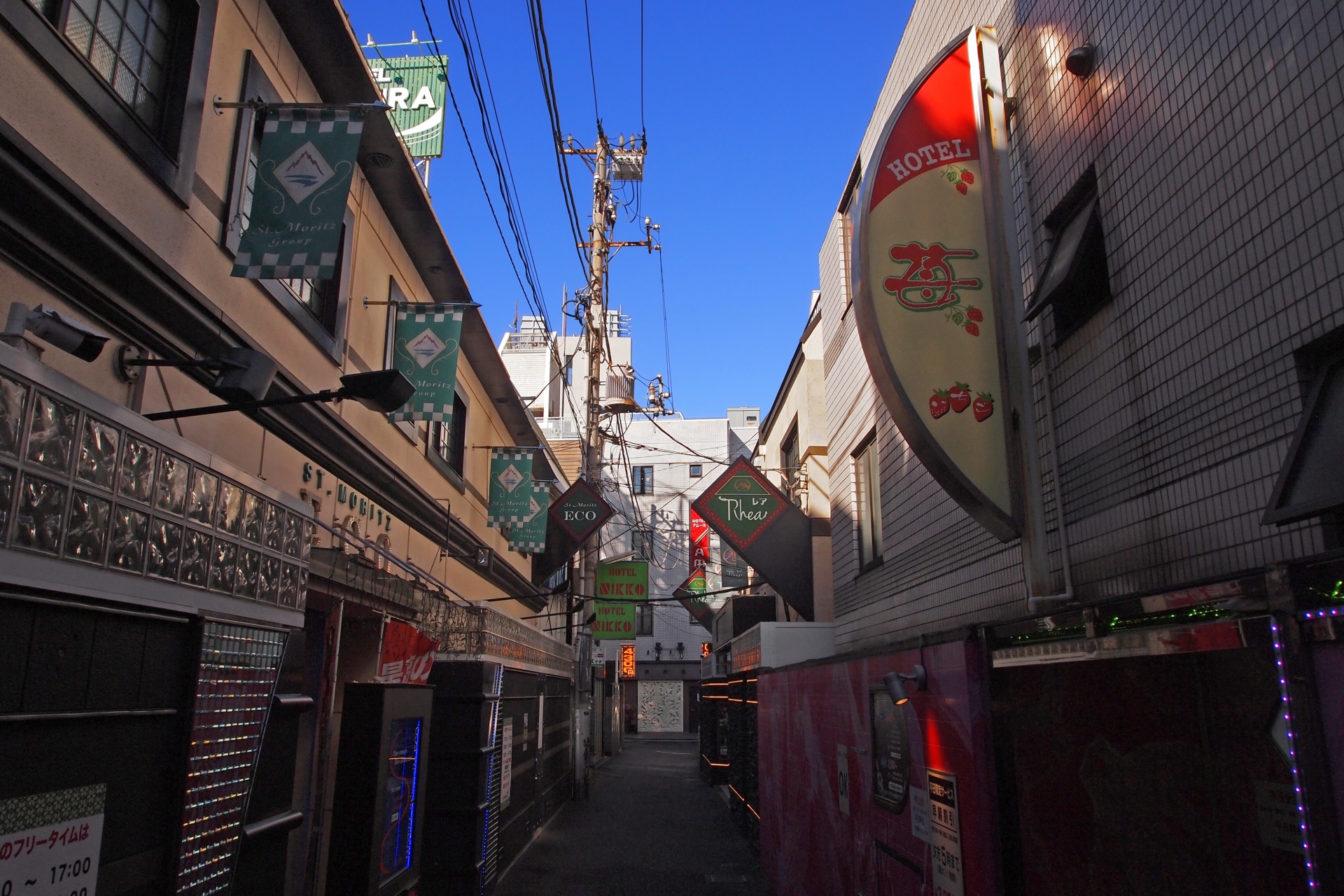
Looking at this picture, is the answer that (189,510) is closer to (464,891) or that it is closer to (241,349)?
(241,349)

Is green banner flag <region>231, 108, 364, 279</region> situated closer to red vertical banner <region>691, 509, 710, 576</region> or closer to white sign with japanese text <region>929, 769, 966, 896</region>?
white sign with japanese text <region>929, 769, 966, 896</region>

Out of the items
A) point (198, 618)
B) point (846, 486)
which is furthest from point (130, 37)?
point (846, 486)

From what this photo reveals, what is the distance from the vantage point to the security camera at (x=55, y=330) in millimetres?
4344

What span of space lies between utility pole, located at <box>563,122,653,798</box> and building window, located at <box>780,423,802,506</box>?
12.6 feet

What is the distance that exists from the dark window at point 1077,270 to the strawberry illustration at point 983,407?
2.17 feet

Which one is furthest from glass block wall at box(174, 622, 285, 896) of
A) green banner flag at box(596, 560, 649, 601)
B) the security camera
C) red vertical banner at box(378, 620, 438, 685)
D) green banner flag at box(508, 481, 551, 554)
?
green banner flag at box(596, 560, 649, 601)

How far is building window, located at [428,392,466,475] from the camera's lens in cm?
1414

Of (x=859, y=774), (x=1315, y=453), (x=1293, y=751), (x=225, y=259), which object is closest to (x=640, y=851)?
(x=859, y=774)

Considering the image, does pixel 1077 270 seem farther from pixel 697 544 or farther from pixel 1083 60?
pixel 697 544

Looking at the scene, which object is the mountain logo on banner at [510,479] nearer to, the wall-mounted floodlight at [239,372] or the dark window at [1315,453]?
the wall-mounted floodlight at [239,372]

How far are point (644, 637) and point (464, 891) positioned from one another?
1681 inches

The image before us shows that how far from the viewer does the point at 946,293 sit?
625cm

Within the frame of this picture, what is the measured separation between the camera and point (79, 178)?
17.3 ft

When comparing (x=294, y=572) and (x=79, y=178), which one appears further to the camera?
(x=294, y=572)
